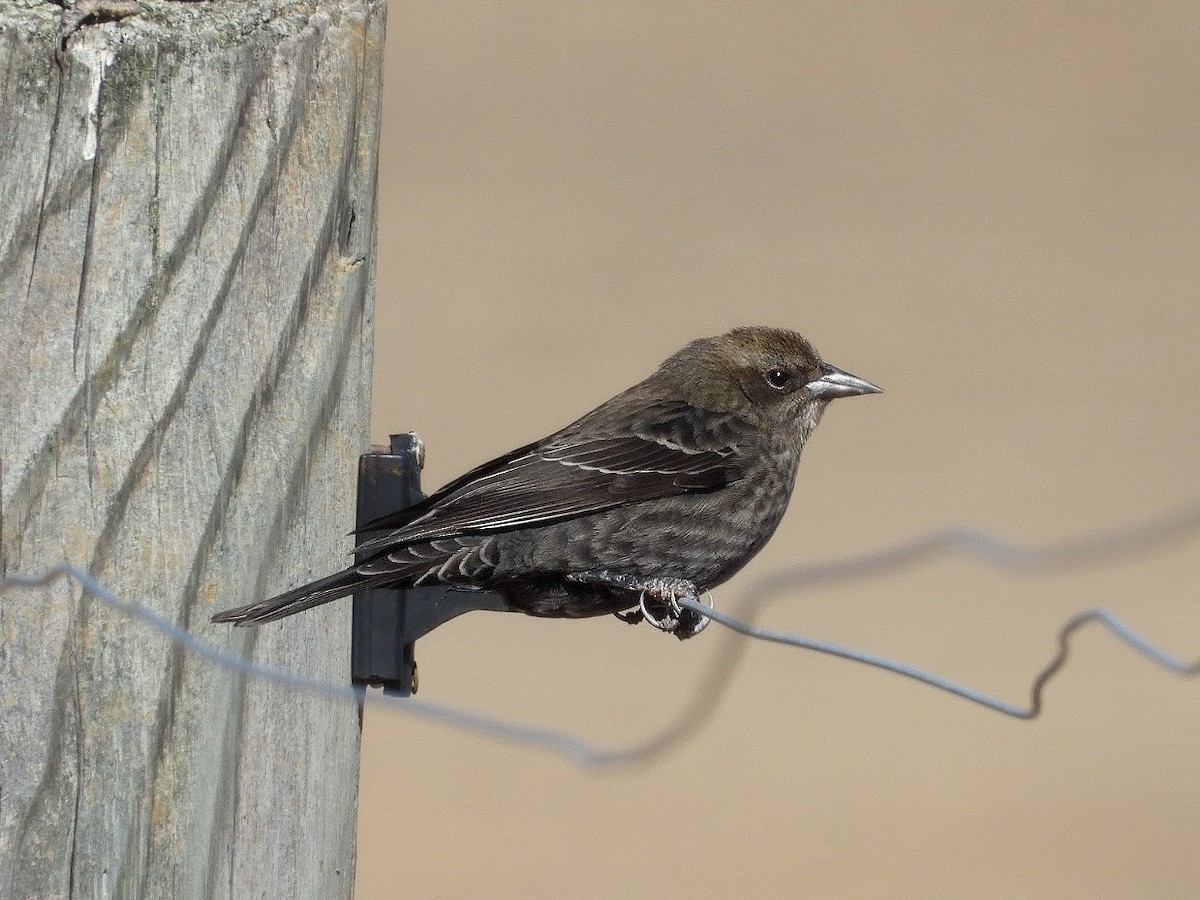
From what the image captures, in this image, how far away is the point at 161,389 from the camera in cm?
210

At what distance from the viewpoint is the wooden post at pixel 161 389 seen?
2.07m

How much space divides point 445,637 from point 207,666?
26.0 feet

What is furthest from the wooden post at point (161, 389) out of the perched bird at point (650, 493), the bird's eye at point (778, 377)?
the bird's eye at point (778, 377)

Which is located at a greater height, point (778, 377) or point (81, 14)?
point (778, 377)

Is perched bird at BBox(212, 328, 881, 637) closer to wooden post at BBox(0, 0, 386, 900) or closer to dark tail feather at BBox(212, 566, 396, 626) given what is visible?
dark tail feather at BBox(212, 566, 396, 626)

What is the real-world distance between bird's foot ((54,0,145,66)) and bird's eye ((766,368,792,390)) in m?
2.68

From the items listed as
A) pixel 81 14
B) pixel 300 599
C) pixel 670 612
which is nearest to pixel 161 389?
pixel 300 599

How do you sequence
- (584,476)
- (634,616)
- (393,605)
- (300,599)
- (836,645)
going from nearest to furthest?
(836,645) < (300,599) < (393,605) < (634,616) < (584,476)

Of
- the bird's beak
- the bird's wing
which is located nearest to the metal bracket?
the bird's wing

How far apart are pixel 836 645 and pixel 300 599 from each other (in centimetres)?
65

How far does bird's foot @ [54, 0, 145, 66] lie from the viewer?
2053 millimetres

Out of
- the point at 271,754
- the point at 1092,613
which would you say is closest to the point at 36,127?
the point at 271,754

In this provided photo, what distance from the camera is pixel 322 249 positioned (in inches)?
85.1

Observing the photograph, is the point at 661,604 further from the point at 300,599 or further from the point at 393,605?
the point at 300,599
